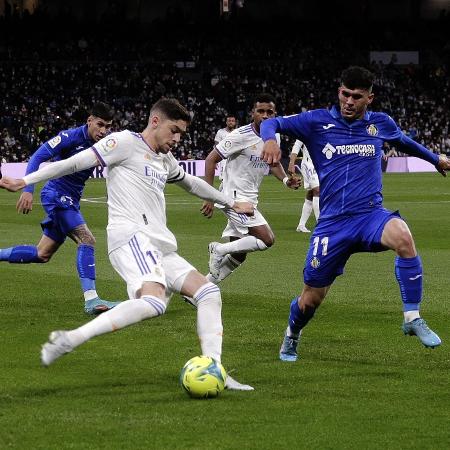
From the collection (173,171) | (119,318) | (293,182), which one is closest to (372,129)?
(173,171)

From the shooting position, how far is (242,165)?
45.4 feet

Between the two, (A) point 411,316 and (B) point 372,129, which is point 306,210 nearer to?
(B) point 372,129

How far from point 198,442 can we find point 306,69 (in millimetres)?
56117

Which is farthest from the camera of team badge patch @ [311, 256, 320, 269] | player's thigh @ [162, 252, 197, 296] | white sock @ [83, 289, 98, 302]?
white sock @ [83, 289, 98, 302]

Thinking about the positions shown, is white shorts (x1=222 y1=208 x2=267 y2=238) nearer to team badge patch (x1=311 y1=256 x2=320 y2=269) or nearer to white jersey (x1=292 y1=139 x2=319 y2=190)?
team badge patch (x1=311 y1=256 x2=320 y2=269)

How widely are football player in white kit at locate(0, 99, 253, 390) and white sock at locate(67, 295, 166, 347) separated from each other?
19 millimetres

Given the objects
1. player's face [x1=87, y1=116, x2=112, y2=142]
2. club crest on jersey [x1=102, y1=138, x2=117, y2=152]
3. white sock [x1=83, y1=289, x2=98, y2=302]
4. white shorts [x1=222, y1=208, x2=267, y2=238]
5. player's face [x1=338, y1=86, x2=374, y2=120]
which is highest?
player's face [x1=338, y1=86, x2=374, y2=120]

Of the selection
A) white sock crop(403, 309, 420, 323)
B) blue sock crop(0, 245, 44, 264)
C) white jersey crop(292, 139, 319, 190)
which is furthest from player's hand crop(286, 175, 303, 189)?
white jersey crop(292, 139, 319, 190)

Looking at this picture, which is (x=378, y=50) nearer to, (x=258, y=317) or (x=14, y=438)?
(x=258, y=317)

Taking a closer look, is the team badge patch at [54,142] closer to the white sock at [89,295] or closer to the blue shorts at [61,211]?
the blue shorts at [61,211]

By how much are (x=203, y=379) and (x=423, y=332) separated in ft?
→ 5.94

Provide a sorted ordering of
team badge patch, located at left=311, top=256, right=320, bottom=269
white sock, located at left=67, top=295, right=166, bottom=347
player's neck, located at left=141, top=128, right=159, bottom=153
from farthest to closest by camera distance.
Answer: team badge patch, located at left=311, top=256, right=320, bottom=269 → player's neck, located at left=141, top=128, right=159, bottom=153 → white sock, located at left=67, top=295, right=166, bottom=347

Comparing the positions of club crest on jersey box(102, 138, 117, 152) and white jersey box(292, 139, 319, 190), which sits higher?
club crest on jersey box(102, 138, 117, 152)

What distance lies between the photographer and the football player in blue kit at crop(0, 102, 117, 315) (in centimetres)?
1167
